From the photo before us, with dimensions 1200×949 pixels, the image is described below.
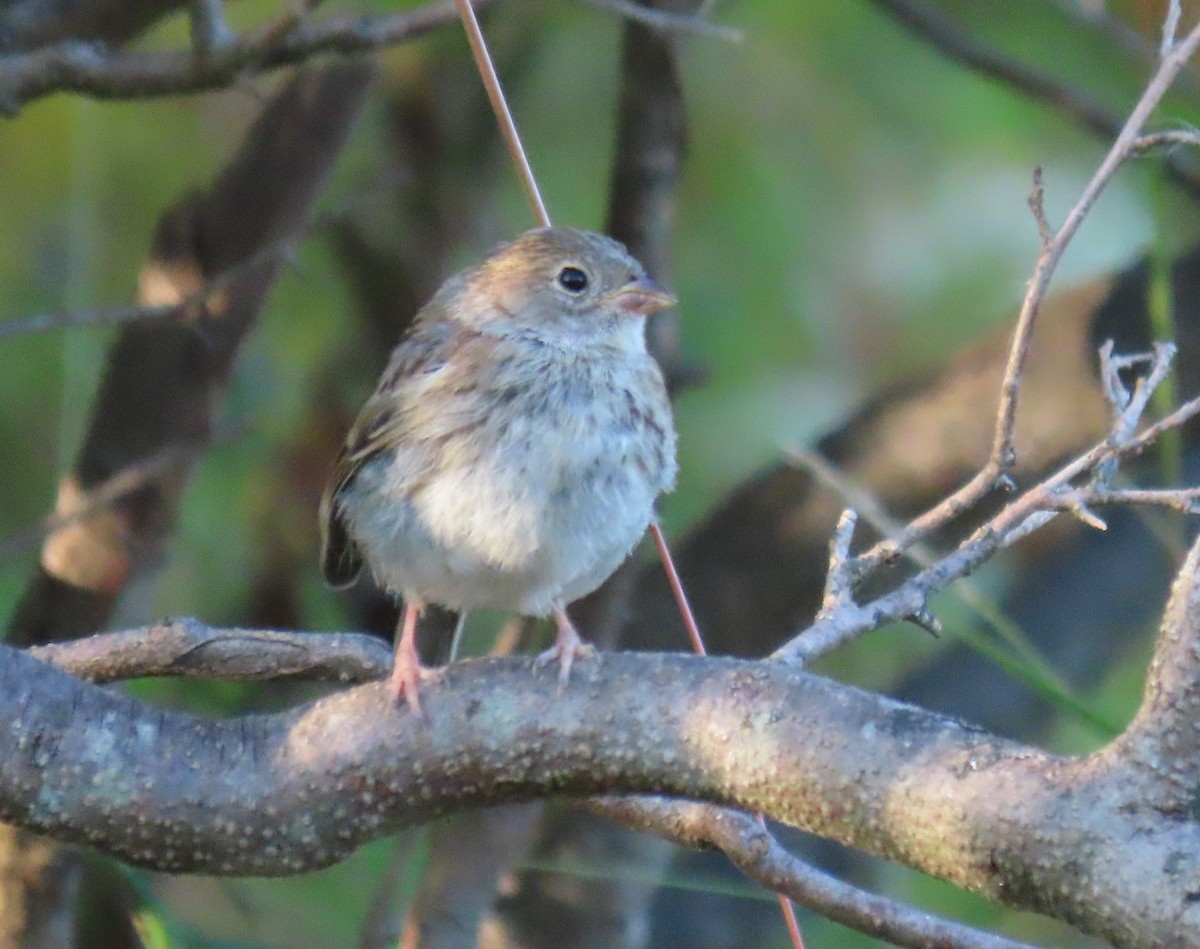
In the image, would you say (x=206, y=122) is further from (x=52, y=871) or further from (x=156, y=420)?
(x=52, y=871)

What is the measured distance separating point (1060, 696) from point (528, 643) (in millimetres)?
1655

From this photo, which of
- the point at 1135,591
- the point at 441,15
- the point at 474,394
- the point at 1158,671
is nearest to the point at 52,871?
the point at 474,394

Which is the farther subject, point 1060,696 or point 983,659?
point 983,659

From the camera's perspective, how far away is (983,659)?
4.61 meters

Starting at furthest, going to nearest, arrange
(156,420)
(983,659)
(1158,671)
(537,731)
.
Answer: (983,659), (156,420), (537,731), (1158,671)

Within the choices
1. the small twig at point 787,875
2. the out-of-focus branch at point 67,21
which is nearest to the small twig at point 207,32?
the out-of-focus branch at point 67,21

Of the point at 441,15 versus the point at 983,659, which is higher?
the point at 441,15

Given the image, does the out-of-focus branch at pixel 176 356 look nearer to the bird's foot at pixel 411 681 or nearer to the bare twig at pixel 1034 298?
the bird's foot at pixel 411 681

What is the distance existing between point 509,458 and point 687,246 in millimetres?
2597

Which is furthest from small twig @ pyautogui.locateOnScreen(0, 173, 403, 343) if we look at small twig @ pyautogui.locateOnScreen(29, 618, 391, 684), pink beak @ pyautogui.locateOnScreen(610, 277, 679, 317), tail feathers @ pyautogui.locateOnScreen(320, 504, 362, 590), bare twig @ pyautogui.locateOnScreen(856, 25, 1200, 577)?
bare twig @ pyautogui.locateOnScreen(856, 25, 1200, 577)

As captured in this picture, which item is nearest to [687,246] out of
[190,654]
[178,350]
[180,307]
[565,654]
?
[178,350]

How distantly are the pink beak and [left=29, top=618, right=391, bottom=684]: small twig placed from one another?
93 centimetres

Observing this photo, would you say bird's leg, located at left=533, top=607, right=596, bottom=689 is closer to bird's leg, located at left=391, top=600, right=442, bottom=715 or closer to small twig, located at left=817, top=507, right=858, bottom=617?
bird's leg, located at left=391, top=600, right=442, bottom=715

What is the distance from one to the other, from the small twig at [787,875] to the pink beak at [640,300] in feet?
3.48
